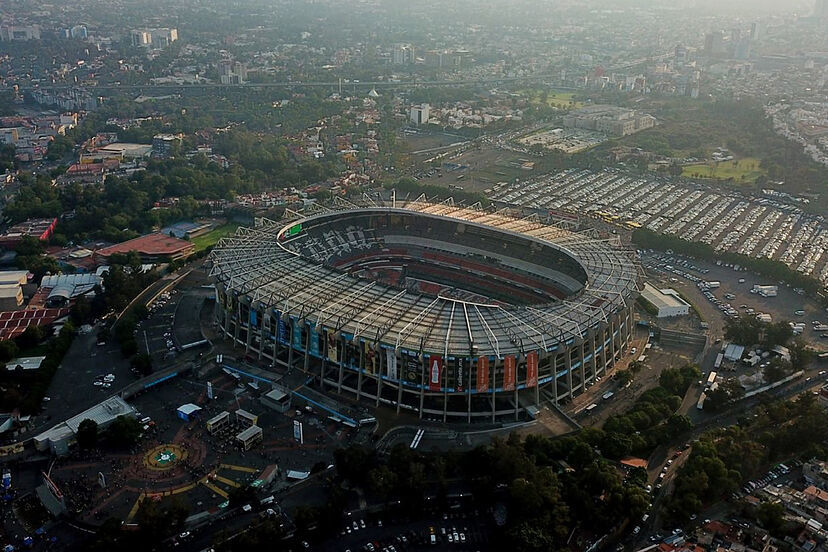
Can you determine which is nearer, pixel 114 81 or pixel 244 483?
pixel 244 483

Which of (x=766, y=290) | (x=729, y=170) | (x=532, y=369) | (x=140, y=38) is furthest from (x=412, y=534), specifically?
(x=140, y=38)

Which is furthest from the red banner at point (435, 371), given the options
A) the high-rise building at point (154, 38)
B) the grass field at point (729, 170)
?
the high-rise building at point (154, 38)

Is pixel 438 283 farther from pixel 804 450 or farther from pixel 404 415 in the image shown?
pixel 804 450

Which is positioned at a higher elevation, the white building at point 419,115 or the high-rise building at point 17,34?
the high-rise building at point 17,34

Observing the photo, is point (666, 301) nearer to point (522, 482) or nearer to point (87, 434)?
point (522, 482)

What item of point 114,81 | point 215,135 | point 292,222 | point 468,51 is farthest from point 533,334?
point 468,51

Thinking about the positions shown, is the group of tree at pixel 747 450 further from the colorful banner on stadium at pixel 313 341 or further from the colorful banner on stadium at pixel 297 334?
the colorful banner on stadium at pixel 297 334
